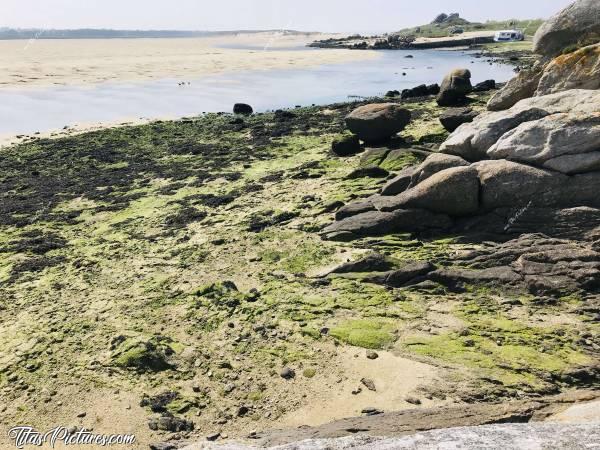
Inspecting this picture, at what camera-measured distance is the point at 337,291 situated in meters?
14.2

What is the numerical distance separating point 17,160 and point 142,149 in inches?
302

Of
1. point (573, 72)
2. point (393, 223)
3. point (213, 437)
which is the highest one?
point (573, 72)

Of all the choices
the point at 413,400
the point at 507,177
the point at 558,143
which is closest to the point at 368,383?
the point at 413,400

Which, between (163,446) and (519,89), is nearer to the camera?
(163,446)

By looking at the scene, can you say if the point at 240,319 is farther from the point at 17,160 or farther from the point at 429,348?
the point at 17,160

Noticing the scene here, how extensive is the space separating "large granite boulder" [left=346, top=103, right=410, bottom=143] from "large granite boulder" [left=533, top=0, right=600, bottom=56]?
7.36 metres

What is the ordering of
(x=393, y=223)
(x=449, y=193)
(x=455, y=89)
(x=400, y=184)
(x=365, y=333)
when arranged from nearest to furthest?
1. (x=365, y=333)
2. (x=449, y=193)
3. (x=393, y=223)
4. (x=400, y=184)
5. (x=455, y=89)

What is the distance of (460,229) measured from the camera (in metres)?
16.0

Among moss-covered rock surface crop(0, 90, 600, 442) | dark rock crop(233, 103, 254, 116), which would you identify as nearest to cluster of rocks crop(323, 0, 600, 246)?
moss-covered rock surface crop(0, 90, 600, 442)

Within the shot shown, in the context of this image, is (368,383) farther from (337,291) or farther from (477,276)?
(477,276)

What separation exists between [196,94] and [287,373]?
54207mm

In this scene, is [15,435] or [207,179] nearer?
[15,435]

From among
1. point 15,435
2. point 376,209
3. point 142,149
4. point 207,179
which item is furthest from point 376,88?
point 15,435

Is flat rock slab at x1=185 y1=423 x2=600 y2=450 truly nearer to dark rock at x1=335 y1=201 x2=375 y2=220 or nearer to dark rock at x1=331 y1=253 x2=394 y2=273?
dark rock at x1=331 y1=253 x2=394 y2=273
